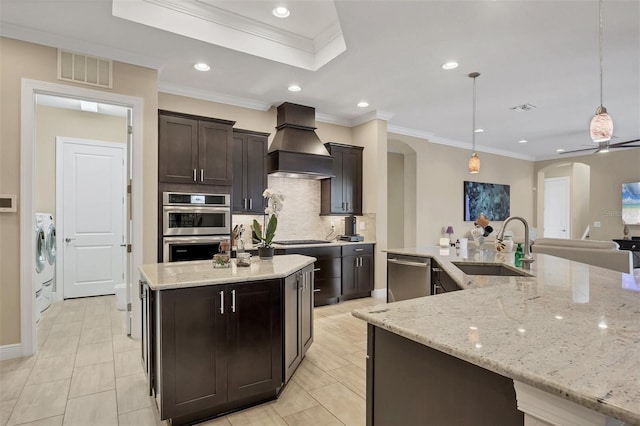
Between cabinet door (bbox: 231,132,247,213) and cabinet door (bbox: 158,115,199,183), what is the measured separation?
61cm

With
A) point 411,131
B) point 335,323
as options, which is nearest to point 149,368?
point 335,323

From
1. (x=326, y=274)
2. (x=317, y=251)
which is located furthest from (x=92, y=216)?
(x=326, y=274)

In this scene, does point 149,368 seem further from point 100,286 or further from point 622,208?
point 622,208

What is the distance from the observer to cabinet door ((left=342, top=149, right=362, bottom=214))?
5621 millimetres

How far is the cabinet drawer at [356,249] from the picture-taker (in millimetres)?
5207

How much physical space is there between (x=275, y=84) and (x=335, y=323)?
307 cm

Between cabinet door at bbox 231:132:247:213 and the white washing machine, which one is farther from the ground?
cabinet door at bbox 231:132:247:213

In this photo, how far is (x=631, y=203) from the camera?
24.4 feet

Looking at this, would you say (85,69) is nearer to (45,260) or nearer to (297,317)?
(45,260)

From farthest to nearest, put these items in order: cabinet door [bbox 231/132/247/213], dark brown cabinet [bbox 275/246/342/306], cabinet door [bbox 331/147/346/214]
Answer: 1. cabinet door [bbox 331/147/346/214]
2. dark brown cabinet [bbox 275/246/342/306]
3. cabinet door [bbox 231/132/247/213]

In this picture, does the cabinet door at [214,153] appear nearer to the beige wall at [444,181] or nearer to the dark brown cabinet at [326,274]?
the dark brown cabinet at [326,274]

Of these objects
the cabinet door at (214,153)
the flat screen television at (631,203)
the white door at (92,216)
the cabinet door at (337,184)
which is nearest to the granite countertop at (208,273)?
the cabinet door at (214,153)

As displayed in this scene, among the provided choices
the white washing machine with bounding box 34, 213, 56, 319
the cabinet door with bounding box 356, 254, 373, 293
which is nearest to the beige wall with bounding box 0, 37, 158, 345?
the white washing machine with bounding box 34, 213, 56, 319

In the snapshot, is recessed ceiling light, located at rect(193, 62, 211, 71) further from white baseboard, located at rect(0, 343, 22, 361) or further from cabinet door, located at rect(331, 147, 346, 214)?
white baseboard, located at rect(0, 343, 22, 361)
